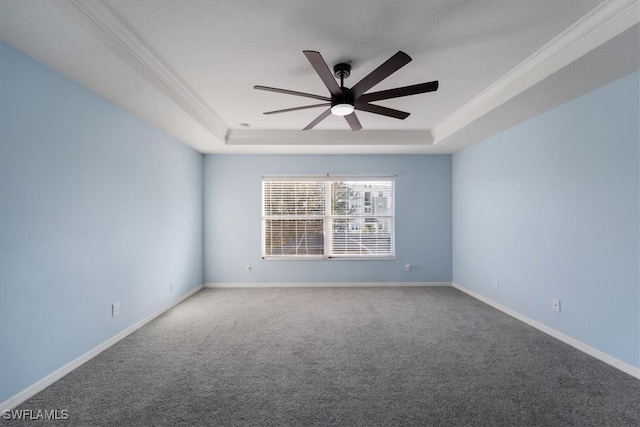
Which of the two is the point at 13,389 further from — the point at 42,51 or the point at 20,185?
the point at 42,51

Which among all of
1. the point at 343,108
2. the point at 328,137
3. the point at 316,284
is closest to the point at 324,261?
the point at 316,284

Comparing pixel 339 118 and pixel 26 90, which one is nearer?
pixel 26 90

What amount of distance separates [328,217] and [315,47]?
10.1 feet

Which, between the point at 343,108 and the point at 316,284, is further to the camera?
the point at 316,284

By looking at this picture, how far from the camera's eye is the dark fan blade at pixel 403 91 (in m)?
2.02

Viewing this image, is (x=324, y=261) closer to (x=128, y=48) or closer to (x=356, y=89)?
(x=356, y=89)

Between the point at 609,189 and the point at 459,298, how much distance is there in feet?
7.67

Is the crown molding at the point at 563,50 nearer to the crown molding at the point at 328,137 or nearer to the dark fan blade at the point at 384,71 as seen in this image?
the crown molding at the point at 328,137

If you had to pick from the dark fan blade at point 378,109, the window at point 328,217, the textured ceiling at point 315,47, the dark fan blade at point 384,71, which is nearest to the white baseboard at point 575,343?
the window at point 328,217

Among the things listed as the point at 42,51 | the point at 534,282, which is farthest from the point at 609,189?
the point at 42,51

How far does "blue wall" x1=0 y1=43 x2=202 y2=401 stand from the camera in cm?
181

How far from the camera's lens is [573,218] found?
2.62 metres

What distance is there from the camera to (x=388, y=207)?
16.1 ft

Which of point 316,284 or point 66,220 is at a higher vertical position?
point 66,220
